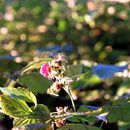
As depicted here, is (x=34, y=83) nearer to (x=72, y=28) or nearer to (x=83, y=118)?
(x=83, y=118)

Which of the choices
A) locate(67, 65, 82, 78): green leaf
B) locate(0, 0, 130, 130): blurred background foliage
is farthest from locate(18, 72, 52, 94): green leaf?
locate(0, 0, 130, 130): blurred background foliage

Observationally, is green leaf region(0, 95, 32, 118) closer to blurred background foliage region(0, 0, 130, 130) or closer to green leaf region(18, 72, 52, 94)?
green leaf region(18, 72, 52, 94)

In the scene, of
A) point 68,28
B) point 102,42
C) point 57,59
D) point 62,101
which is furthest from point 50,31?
point 57,59

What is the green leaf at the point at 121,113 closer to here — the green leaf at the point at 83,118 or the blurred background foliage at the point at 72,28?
the green leaf at the point at 83,118

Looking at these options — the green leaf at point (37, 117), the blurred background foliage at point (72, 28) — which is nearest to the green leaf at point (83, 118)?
the green leaf at point (37, 117)

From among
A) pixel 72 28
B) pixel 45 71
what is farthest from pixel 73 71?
pixel 72 28

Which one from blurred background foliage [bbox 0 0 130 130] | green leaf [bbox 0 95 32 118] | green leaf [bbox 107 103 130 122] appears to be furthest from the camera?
blurred background foliage [bbox 0 0 130 130]
